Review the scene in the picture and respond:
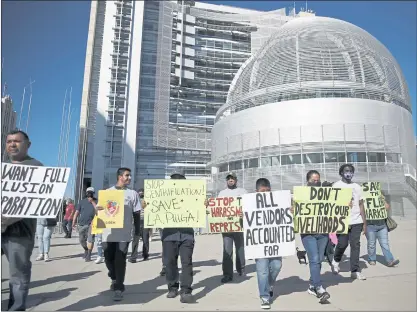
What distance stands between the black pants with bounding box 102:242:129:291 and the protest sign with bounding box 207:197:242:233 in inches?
97.2

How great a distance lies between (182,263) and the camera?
524cm

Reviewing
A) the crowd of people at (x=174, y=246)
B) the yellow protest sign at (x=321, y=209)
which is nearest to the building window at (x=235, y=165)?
the crowd of people at (x=174, y=246)

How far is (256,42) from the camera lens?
6775cm

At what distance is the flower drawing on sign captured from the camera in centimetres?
539

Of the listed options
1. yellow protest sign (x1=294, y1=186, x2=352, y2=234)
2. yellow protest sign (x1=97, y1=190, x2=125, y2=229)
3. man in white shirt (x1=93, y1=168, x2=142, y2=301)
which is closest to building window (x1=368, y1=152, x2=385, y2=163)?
yellow protest sign (x1=294, y1=186, x2=352, y2=234)

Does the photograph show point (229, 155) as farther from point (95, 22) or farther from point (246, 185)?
point (95, 22)

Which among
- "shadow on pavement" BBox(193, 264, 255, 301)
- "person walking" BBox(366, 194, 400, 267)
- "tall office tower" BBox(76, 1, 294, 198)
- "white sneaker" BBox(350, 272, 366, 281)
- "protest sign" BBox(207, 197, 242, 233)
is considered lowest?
"shadow on pavement" BBox(193, 264, 255, 301)

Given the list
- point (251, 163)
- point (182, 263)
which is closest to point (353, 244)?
point (182, 263)

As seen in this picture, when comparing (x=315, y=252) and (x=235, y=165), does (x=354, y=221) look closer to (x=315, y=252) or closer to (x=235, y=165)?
(x=315, y=252)

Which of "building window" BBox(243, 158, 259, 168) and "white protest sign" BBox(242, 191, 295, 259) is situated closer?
"white protest sign" BBox(242, 191, 295, 259)

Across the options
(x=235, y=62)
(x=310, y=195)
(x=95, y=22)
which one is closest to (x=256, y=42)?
(x=235, y=62)

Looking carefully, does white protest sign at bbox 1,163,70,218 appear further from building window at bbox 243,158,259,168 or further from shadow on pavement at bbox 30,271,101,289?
building window at bbox 243,158,259,168

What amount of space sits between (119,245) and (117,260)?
24 cm

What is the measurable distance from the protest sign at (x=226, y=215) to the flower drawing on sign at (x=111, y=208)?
2412 millimetres
